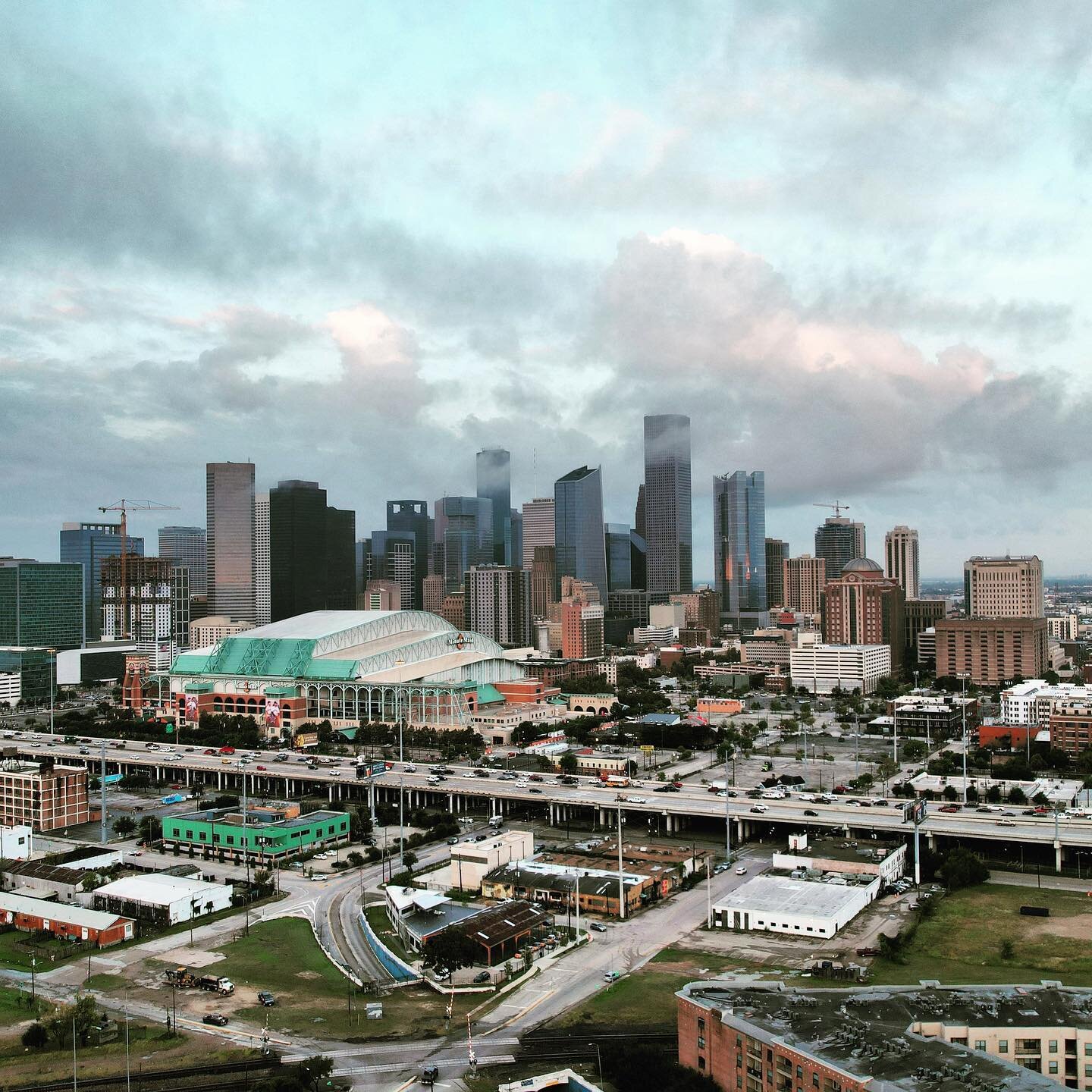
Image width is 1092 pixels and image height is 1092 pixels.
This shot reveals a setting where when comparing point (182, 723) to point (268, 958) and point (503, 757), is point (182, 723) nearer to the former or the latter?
point (503, 757)

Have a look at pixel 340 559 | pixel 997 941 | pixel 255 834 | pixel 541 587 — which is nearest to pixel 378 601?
pixel 340 559

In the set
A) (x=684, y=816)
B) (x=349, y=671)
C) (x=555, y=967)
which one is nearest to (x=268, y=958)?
(x=555, y=967)

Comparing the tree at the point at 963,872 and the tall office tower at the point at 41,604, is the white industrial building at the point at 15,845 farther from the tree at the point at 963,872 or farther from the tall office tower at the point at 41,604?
the tall office tower at the point at 41,604

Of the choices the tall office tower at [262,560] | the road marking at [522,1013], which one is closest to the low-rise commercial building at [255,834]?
the road marking at [522,1013]

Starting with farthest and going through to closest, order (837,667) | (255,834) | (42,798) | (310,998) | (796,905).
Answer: (837,667) < (42,798) < (255,834) < (796,905) < (310,998)

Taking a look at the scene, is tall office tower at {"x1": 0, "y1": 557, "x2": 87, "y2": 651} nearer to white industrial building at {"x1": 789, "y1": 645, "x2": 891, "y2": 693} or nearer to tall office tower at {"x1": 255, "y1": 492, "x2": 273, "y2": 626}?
tall office tower at {"x1": 255, "y1": 492, "x2": 273, "y2": 626}

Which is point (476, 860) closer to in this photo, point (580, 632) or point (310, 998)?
point (310, 998)

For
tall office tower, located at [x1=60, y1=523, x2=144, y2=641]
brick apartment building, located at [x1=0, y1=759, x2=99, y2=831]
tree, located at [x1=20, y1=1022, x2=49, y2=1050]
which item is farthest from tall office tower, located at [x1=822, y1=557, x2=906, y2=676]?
tall office tower, located at [x1=60, y1=523, x2=144, y2=641]
